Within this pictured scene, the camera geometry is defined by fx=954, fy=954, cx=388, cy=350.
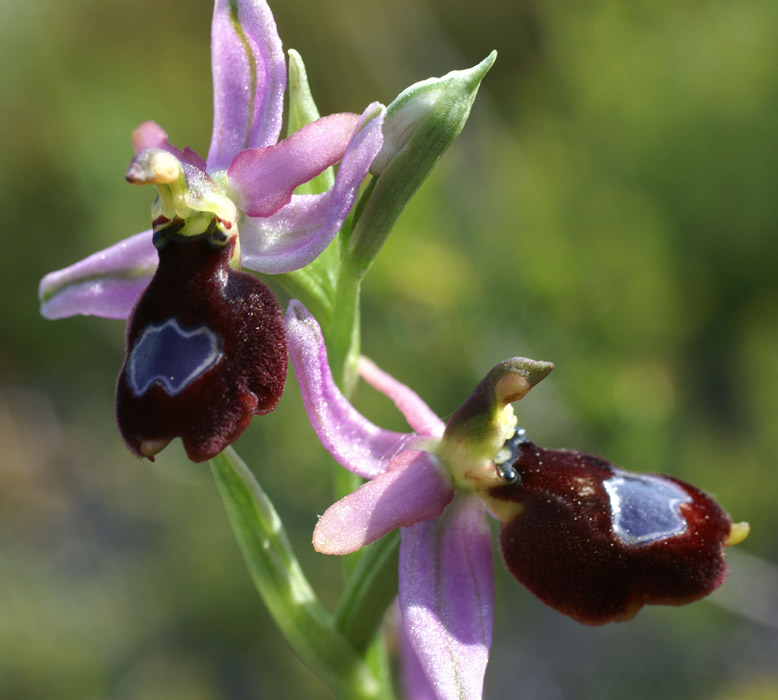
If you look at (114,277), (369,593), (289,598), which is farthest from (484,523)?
(114,277)

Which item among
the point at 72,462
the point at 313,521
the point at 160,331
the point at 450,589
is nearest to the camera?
the point at 160,331

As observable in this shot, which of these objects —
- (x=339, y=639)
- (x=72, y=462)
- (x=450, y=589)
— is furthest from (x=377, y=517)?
(x=72, y=462)

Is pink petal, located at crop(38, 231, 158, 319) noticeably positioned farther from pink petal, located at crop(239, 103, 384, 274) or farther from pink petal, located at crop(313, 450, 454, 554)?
pink petal, located at crop(313, 450, 454, 554)

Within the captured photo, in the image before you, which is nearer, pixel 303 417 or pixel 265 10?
pixel 265 10

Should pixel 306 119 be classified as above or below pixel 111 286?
above

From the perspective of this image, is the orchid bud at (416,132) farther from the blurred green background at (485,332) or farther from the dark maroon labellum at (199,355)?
the blurred green background at (485,332)

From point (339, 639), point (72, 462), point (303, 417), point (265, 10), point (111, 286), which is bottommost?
point (72, 462)

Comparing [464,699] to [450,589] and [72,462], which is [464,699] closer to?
[450,589]

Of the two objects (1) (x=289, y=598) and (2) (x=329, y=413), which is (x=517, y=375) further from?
(1) (x=289, y=598)
